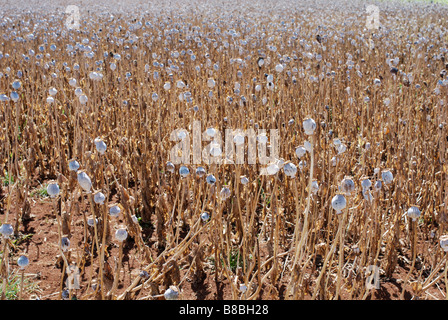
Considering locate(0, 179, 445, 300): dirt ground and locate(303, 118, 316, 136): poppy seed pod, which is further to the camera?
locate(0, 179, 445, 300): dirt ground

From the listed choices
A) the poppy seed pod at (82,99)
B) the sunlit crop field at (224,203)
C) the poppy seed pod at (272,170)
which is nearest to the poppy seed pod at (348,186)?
the sunlit crop field at (224,203)

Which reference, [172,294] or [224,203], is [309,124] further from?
[224,203]

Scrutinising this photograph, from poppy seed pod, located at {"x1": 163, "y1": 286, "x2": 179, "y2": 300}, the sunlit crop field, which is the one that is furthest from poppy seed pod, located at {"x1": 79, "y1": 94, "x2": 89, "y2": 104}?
poppy seed pod, located at {"x1": 163, "y1": 286, "x2": 179, "y2": 300}

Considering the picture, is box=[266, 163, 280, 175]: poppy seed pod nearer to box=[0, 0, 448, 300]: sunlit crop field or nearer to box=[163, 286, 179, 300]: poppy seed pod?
box=[0, 0, 448, 300]: sunlit crop field

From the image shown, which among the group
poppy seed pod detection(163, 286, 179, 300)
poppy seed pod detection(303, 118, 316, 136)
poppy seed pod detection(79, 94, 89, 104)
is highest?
poppy seed pod detection(79, 94, 89, 104)

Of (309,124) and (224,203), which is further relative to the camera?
(224,203)

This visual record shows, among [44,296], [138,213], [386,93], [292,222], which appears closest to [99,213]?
[138,213]

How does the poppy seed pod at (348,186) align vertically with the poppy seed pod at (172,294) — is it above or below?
above

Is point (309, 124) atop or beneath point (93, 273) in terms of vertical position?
atop

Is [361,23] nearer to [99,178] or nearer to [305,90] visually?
[305,90]

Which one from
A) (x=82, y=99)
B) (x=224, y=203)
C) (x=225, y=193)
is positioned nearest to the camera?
(x=225, y=193)

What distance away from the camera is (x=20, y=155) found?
147 inches

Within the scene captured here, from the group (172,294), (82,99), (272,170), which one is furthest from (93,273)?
(82,99)

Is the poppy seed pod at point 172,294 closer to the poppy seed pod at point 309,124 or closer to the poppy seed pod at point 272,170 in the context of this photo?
the poppy seed pod at point 272,170
